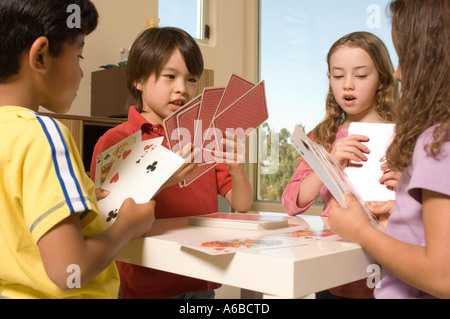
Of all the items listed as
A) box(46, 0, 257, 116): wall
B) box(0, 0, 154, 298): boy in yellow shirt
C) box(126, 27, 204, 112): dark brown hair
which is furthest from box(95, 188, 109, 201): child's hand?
box(46, 0, 257, 116): wall

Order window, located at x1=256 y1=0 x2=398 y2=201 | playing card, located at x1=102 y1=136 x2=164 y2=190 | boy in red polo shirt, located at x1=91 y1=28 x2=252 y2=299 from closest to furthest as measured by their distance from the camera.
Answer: playing card, located at x1=102 y1=136 x2=164 y2=190, boy in red polo shirt, located at x1=91 y1=28 x2=252 y2=299, window, located at x1=256 y1=0 x2=398 y2=201

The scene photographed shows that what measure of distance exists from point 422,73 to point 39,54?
70 cm

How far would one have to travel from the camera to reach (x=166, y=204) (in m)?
1.33

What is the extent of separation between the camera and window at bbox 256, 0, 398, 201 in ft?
12.4

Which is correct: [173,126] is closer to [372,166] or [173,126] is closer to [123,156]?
[123,156]

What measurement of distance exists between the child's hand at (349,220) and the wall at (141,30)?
2.55m

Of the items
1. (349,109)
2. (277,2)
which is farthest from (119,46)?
(349,109)

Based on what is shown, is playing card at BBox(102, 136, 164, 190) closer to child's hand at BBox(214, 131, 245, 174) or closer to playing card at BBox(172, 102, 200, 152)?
playing card at BBox(172, 102, 200, 152)

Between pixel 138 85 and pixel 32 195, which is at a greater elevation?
pixel 138 85

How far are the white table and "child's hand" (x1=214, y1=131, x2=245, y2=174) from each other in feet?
1.06

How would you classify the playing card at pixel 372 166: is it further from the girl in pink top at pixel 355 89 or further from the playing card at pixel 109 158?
the playing card at pixel 109 158

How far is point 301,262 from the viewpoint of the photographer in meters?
0.67

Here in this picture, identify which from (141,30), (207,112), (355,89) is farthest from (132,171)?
(141,30)

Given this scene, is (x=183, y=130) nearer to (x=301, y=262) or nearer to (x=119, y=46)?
(x=301, y=262)
